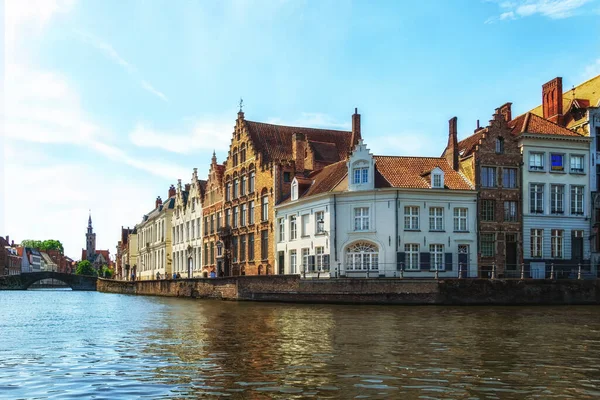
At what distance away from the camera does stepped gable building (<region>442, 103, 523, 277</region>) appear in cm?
4469

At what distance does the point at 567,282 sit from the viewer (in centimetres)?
3975

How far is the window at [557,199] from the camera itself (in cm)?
4647

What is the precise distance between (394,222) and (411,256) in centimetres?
248

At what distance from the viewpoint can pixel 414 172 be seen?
4516 cm

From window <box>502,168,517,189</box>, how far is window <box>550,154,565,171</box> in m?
2.82

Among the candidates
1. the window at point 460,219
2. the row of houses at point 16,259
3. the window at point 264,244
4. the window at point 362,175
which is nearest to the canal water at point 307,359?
the window at point 460,219

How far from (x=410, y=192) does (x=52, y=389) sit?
108 ft

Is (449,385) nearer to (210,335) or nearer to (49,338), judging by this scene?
(210,335)

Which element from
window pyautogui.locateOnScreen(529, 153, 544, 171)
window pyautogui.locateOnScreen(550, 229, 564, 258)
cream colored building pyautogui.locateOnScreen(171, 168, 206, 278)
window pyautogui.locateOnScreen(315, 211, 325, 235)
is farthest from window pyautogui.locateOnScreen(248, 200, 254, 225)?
window pyautogui.locateOnScreen(550, 229, 564, 258)

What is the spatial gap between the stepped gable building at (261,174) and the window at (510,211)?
46.2ft

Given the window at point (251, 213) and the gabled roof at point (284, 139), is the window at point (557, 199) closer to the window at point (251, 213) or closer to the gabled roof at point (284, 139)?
the gabled roof at point (284, 139)

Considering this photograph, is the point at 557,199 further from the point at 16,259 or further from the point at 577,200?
the point at 16,259

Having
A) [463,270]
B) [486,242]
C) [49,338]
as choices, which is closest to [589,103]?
[486,242]

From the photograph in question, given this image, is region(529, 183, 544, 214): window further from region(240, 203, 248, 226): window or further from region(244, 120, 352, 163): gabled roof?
region(240, 203, 248, 226): window
